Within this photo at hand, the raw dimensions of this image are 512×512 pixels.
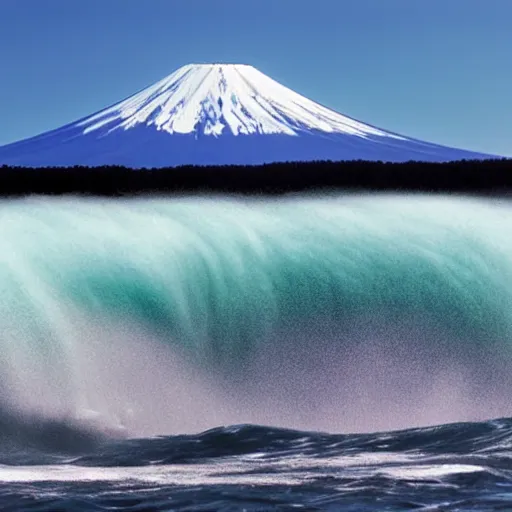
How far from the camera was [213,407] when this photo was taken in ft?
40.4

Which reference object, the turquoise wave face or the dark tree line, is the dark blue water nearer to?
the turquoise wave face

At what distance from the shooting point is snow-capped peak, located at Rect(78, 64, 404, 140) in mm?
33406

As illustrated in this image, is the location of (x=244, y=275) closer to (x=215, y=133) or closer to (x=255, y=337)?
(x=255, y=337)

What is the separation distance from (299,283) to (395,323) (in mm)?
1243

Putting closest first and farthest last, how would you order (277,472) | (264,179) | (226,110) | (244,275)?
1. (277,472)
2. (244,275)
3. (264,179)
4. (226,110)

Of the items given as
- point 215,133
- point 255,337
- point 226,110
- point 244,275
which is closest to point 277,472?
point 255,337

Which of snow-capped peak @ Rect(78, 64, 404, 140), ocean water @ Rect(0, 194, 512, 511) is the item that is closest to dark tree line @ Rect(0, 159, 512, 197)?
ocean water @ Rect(0, 194, 512, 511)

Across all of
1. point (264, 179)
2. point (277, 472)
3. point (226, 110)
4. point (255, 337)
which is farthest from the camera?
point (226, 110)

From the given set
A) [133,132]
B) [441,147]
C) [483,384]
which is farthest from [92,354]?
[441,147]

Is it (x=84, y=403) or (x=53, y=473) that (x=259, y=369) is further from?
(x=53, y=473)

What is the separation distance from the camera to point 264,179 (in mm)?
15336

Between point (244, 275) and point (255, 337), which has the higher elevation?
point (244, 275)

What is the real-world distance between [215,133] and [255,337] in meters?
20.6

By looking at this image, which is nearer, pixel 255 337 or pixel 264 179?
pixel 255 337
